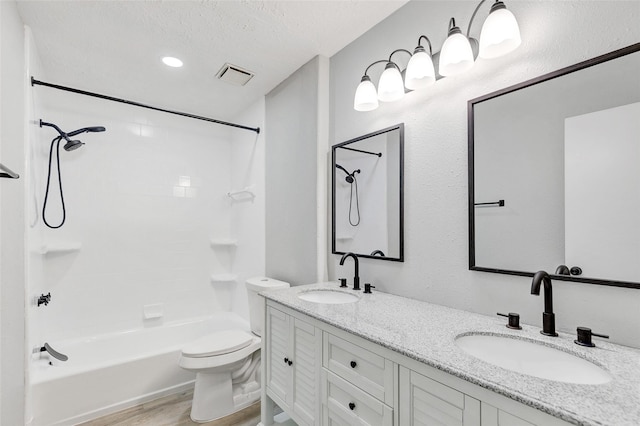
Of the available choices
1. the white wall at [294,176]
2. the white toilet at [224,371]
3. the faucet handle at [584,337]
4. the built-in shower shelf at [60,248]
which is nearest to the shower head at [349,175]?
the white wall at [294,176]

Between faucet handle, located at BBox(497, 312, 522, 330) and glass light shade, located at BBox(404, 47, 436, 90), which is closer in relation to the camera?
faucet handle, located at BBox(497, 312, 522, 330)

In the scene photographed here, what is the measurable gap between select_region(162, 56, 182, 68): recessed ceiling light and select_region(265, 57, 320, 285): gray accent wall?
768 mm

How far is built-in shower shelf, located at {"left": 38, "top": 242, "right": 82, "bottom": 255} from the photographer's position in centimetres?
242

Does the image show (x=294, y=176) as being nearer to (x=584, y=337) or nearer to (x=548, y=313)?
(x=548, y=313)

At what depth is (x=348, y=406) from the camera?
Result: 120 cm

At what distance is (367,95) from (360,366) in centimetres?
139

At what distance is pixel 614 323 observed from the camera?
0.97 metres

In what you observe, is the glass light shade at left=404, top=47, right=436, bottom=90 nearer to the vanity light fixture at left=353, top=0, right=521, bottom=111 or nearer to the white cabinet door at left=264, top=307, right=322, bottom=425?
the vanity light fixture at left=353, top=0, right=521, bottom=111

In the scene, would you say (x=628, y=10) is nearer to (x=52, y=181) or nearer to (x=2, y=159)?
(x=2, y=159)

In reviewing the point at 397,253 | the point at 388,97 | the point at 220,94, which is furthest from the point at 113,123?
the point at 397,253

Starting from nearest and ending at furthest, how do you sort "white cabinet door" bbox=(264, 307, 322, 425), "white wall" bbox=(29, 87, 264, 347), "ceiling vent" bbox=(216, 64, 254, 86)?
1. "white cabinet door" bbox=(264, 307, 322, 425)
2. "ceiling vent" bbox=(216, 64, 254, 86)
3. "white wall" bbox=(29, 87, 264, 347)

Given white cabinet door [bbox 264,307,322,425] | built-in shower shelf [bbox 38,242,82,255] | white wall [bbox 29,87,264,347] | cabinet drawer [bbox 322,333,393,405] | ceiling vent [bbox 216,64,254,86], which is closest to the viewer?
cabinet drawer [bbox 322,333,393,405]

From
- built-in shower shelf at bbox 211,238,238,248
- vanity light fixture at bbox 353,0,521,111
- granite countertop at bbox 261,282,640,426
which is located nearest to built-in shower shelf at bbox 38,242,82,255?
built-in shower shelf at bbox 211,238,238,248

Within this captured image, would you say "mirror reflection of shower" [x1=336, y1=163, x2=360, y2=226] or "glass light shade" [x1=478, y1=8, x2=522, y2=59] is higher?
"glass light shade" [x1=478, y1=8, x2=522, y2=59]
